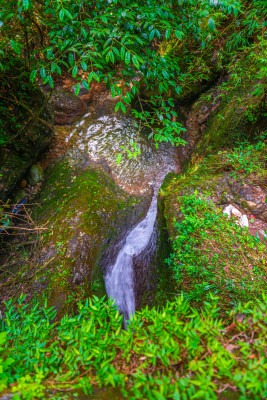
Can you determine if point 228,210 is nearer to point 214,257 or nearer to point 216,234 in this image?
point 216,234

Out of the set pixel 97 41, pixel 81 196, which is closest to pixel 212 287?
pixel 81 196

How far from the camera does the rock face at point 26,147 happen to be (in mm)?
4008

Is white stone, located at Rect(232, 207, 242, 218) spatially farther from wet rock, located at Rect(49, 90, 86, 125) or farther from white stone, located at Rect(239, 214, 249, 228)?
wet rock, located at Rect(49, 90, 86, 125)

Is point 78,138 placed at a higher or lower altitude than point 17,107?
lower

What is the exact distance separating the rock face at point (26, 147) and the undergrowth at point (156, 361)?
3.48 m

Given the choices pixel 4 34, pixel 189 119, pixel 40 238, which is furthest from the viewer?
pixel 189 119

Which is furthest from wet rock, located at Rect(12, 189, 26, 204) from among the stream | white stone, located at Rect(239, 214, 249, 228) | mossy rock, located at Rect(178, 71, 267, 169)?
white stone, located at Rect(239, 214, 249, 228)

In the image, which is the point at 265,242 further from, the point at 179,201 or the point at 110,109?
the point at 110,109

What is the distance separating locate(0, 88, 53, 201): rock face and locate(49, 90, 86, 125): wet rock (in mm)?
954

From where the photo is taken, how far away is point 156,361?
4.29 ft

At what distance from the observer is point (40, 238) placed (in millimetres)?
3717

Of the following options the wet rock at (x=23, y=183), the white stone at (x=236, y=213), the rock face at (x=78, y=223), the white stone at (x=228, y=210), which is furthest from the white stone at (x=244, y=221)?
the wet rock at (x=23, y=183)

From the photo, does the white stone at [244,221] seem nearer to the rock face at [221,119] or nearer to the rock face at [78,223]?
the rock face at [221,119]

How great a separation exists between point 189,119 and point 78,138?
3.72m
